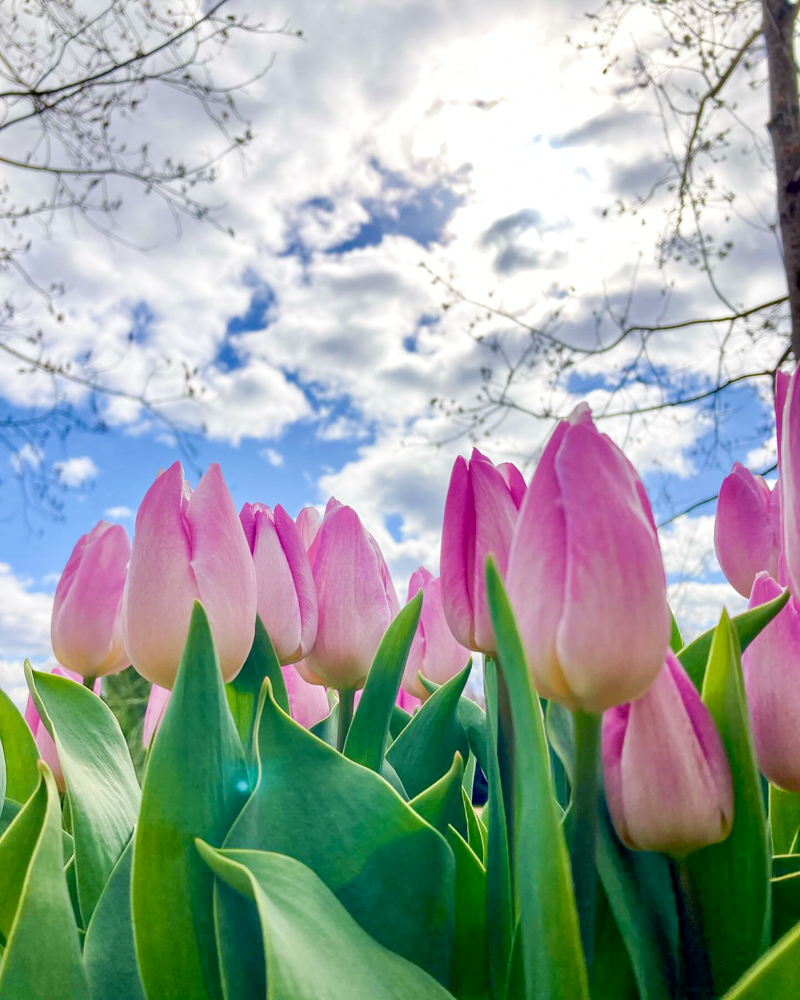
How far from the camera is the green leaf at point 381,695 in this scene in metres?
0.55

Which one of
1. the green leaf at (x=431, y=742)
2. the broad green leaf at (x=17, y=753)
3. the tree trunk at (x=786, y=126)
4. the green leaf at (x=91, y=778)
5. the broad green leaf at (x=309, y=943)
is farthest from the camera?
the tree trunk at (x=786, y=126)

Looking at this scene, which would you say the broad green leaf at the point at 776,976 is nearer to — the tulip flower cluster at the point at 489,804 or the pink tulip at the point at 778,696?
the tulip flower cluster at the point at 489,804

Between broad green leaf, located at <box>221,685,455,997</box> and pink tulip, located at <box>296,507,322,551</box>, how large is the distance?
1.21ft

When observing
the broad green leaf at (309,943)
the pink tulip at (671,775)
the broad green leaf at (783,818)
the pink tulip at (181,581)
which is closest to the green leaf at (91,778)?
the pink tulip at (181,581)

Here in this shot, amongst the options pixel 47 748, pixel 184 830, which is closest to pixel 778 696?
pixel 184 830

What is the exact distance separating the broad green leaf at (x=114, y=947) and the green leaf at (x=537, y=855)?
205mm

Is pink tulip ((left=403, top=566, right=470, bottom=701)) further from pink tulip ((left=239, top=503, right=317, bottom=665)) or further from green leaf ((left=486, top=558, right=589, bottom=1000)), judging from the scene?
green leaf ((left=486, top=558, right=589, bottom=1000))

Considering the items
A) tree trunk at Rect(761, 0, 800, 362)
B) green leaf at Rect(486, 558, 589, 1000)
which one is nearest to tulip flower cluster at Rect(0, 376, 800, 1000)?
green leaf at Rect(486, 558, 589, 1000)

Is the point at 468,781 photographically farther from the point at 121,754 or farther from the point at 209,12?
the point at 209,12

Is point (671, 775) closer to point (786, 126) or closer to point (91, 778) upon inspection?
point (91, 778)

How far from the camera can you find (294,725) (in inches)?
14.5

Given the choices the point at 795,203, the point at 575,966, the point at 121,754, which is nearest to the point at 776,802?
the point at 575,966

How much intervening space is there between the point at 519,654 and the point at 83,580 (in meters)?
0.58

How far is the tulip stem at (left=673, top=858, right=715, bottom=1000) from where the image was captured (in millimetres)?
390
